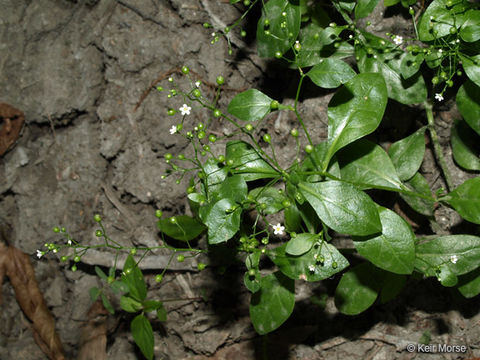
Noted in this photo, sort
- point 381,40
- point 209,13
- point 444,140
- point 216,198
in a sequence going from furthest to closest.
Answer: point 209,13
point 444,140
point 381,40
point 216,198

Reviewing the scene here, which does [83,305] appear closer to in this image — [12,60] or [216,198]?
[216,198]

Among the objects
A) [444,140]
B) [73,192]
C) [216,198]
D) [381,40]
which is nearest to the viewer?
[216,198]

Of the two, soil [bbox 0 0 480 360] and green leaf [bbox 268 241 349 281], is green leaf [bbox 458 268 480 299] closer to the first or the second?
soil [bbox 0 0 480 360]

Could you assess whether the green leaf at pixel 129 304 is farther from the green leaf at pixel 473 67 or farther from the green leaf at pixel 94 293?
the green leaf at pixel 473 67

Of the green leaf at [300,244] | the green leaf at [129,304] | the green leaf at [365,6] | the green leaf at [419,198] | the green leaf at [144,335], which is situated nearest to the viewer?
the green leaf at [300,244]

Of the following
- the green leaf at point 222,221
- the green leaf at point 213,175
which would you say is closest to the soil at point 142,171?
the green leaf at point 213,175

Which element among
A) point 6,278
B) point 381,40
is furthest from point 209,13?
point 6,278

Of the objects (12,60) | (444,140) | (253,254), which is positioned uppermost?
(12,60)
